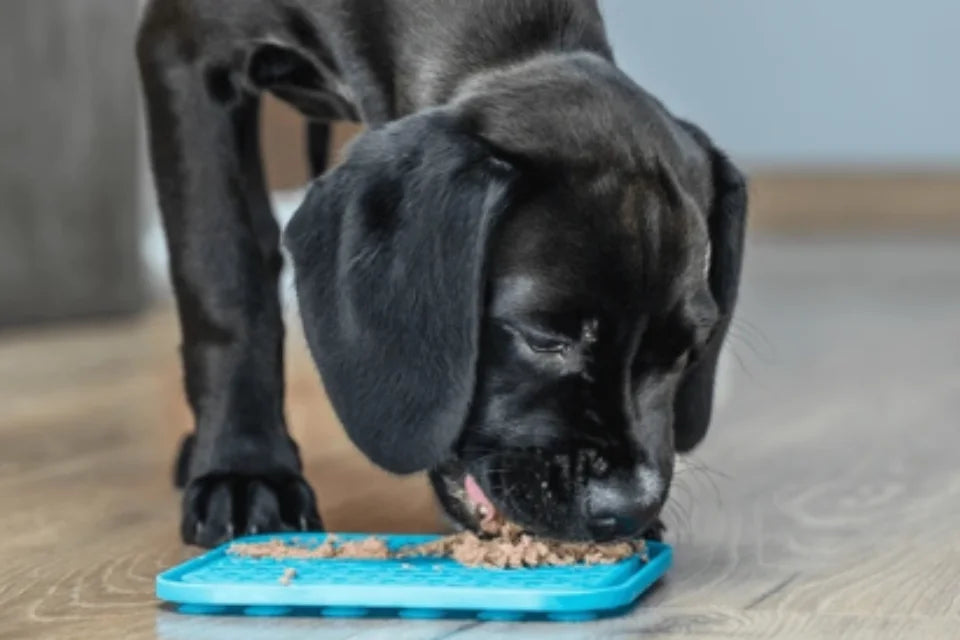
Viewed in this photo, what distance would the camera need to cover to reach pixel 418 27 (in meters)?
2.44

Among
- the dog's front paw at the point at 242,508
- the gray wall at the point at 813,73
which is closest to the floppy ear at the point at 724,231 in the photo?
the dog's front paw at the point at 242,508

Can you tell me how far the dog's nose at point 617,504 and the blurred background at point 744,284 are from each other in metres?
0.16

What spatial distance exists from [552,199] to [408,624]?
Result: 1.46 feet

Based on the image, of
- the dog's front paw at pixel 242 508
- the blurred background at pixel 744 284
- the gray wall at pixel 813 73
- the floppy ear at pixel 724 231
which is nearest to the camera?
the floppy ear at pixel 724 231

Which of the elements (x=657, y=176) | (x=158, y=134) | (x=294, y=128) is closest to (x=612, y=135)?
(x=657, y=176)

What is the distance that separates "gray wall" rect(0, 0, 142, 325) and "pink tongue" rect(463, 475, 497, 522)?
3.18 m

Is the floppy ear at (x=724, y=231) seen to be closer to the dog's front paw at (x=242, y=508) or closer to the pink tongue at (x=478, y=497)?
the pink tongue at (x=478, y=497)

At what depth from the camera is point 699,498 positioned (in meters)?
2.78

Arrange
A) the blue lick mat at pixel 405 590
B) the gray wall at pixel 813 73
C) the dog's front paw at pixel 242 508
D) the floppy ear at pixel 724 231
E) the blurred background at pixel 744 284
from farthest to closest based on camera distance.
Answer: the gray wall at pixel 813 73 < the blurred background at pixel 744 284 < the dog's front paw at pixel 242 508 < the floppy ear at pixel 724 231 < the blue lick mat at pixel 405 590

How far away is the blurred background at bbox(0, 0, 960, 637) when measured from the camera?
2.77 meters

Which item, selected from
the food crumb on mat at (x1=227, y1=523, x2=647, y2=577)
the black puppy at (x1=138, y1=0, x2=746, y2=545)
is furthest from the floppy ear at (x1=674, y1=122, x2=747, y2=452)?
the food crumb on mat at (x1=227, y1=523, x2=647, y2=577)

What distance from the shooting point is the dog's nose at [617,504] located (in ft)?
6.52

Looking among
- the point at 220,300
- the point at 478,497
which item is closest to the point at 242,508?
the point at 220,300

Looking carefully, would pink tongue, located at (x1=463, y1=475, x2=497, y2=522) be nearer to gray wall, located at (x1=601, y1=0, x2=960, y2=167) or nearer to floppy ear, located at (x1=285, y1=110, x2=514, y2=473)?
floppy ear, located at (x1=285, y1=110, x2=514, y2=473)
